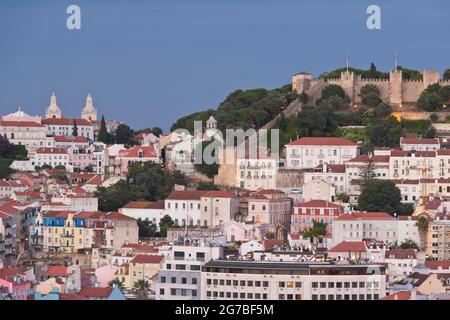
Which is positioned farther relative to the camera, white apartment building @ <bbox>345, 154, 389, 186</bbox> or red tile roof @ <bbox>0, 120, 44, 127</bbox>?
red tile roof @ <bbox>0, 120, 44, 127</bbox>

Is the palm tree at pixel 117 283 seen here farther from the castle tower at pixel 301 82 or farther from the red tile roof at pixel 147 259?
the castle tower at pixel 301 82

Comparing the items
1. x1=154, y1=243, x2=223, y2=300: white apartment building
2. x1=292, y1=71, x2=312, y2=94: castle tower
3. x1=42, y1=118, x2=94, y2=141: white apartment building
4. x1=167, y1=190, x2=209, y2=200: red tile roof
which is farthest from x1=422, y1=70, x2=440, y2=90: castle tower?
x1=154, y1=243, x2=223, y2=300: white apartment building

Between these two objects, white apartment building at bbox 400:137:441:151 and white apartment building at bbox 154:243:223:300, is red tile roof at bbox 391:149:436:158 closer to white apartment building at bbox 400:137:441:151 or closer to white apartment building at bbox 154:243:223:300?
white apartment building at bbox 400:137:441:151

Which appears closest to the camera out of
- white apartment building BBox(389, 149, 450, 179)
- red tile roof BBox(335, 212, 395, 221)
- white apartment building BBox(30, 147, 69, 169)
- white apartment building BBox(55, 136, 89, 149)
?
red tile roof BBox(335, 212, 395, 221)

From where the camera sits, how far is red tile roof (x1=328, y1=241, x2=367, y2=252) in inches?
951

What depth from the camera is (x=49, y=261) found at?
90.1 ft

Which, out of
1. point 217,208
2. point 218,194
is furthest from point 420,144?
point 217,208

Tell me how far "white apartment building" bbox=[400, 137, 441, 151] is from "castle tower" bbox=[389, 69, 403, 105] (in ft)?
14.2

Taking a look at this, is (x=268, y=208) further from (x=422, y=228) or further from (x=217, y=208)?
(x=422, y=228)

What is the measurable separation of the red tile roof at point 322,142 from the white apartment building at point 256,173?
1.03 meters

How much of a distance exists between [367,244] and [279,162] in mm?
8103

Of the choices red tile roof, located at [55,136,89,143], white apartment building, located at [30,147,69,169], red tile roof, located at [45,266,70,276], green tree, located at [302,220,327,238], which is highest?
red tile roof, located at [55,136,89,143]

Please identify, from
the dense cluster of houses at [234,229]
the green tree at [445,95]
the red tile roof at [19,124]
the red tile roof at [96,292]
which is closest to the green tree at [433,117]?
the green tree at [445,95]

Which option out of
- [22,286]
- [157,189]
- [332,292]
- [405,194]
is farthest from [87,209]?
[332,292]
